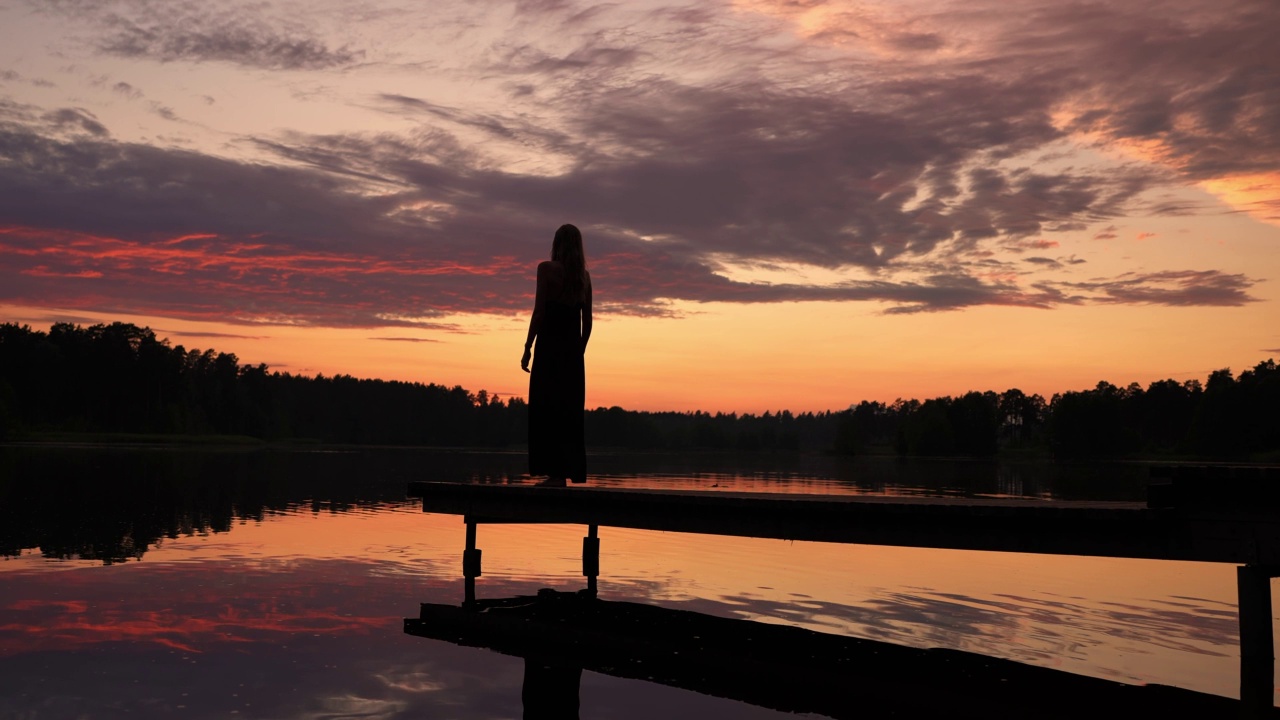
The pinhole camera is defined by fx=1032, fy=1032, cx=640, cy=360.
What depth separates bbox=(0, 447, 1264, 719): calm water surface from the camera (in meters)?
9.23

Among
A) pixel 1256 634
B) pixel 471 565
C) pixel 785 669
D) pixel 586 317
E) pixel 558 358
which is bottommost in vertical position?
pixel 785 669

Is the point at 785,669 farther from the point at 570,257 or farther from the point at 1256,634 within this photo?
the point at 570,257

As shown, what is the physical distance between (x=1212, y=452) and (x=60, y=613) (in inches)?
6538

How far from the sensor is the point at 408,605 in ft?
46.7

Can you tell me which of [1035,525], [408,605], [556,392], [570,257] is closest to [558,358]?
[556,392]

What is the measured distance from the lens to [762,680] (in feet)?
33.4

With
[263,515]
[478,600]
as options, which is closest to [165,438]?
[263,515]

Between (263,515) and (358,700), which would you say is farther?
(263,515)

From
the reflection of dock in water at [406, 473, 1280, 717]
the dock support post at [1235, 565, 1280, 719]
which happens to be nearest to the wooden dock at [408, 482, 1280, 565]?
the reflection of dock in water at [406, 473, 1280, 717]

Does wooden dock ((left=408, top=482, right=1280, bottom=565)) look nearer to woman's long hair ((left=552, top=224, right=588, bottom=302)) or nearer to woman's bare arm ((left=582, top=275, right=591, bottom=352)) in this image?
woman's bare arm ((left=582, top=275, right=591, bottom=352))

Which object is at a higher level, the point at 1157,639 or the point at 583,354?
the point at 583,354

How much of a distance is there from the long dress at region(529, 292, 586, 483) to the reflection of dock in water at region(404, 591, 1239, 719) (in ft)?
7.83

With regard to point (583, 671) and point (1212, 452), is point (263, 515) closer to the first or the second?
point (583, 671)

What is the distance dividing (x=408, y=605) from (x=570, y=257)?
5.39 meters
